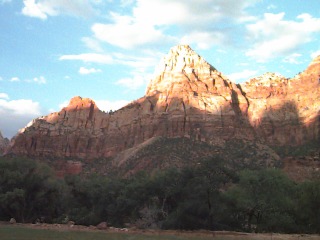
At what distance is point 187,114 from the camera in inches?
4375

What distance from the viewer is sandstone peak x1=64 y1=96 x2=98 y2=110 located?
141975 millimetres

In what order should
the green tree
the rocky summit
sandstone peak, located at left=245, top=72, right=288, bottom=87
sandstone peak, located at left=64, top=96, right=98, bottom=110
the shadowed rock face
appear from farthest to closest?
1. sandstone peak, located at left=64, top=96, right=98, bottom=110
2. sandstone peak, located at left=245, top=72, right=288, bottom=87
3. the shadowed rock face
4. the rocky summit
5. the green tree

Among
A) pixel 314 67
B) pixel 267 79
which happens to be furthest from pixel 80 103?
pixel 314 67

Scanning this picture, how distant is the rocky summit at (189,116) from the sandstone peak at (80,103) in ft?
1.32

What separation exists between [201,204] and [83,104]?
375 feet

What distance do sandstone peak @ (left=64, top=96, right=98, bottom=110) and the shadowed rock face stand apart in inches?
16.0

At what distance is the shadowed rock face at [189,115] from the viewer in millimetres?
104312

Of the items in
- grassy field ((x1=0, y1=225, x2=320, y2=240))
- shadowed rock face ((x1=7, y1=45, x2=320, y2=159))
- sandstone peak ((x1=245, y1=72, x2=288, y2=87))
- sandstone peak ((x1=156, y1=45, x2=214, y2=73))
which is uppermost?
sandstone peak ((x1=156, y1=45, x2=214, y2=73))

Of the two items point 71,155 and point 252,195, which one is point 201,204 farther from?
point 71,155

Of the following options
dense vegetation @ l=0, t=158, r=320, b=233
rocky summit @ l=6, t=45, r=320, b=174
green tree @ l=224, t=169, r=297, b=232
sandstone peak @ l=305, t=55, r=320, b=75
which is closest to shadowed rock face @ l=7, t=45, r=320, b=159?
rocky summit @ l=6, t=45, r=320, b=174

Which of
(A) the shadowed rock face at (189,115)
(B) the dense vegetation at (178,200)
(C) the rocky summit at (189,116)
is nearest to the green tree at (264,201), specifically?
(B) the dense vegetation at (178,200)

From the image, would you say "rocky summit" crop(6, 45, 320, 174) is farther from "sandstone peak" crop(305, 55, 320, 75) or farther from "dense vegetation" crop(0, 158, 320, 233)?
"dense vegetation" crop(0, 158, 320, 233)

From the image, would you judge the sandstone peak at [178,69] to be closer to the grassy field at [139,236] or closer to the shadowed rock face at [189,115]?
the shadowed rock face at [189,115]

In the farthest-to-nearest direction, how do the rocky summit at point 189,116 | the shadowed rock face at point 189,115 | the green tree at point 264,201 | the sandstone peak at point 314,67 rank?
the sandstone peak at point 314,67, the shadowed rock face at point 189,115, the rocky summit at point 189,116, the green tree at point 264,201
